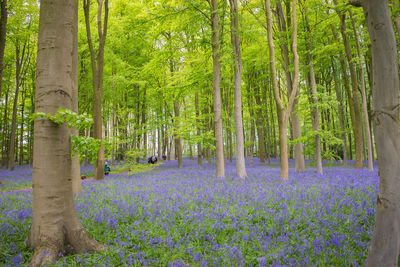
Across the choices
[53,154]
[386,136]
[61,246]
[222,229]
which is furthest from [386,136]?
[61,246]

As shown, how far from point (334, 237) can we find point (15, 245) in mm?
5670

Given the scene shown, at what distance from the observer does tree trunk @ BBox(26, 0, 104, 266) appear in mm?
3873

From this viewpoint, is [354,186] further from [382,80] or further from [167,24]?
[167,24]

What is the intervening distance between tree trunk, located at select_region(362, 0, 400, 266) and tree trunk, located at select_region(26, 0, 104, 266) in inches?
166

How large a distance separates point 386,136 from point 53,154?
185 inches

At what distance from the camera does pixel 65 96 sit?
4141 millimetres

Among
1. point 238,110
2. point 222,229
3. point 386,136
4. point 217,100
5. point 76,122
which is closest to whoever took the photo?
point 386,136

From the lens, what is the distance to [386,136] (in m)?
2.64

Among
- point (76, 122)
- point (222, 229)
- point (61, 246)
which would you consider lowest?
point (222, 229)

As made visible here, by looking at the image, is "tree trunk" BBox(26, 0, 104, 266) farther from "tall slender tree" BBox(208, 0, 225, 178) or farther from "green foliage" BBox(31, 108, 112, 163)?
"tall slender tree" BBox(208, 0, 225, 178)

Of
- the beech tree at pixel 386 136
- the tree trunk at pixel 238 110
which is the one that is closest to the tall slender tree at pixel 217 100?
the tree trunk at pixel 238 110

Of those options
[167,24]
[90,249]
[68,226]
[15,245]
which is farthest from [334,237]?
[167,24]

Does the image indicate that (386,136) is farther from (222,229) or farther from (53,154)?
(53,154)

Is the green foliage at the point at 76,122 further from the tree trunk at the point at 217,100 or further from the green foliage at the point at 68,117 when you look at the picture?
the tree trunk at the point at 217,100
